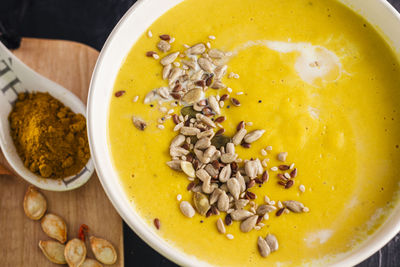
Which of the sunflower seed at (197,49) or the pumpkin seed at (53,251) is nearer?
the sunflower seed at (197,49)

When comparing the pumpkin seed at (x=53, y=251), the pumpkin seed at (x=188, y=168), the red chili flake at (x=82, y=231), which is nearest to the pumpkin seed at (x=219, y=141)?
the pumpkin seed at (x=188, y=168)

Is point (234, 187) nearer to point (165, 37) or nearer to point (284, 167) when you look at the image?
point (284, 167)

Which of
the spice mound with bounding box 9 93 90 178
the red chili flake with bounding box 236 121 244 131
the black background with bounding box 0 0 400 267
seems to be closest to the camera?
the red chili flake with bounding box 236 121 244 131

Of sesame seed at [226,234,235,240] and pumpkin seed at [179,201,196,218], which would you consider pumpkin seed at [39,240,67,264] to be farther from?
sesame seed at [226,234,235,240]

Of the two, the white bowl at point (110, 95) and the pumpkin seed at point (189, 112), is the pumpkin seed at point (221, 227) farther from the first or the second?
the pumpkin seed at point (189, 112)

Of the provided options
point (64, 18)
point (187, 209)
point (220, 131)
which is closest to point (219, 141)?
point (220, 131)

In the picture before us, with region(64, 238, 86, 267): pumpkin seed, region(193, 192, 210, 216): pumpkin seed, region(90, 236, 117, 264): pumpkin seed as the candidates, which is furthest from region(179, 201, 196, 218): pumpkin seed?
region(64, 238, 86, 267): pumpkin seed
